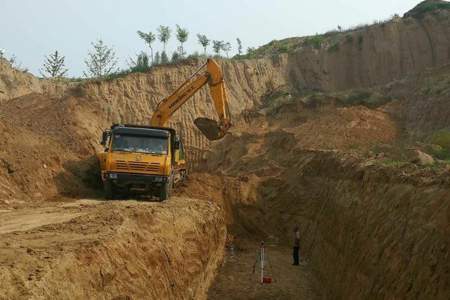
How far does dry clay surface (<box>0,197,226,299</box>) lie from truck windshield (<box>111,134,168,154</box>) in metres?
2.51

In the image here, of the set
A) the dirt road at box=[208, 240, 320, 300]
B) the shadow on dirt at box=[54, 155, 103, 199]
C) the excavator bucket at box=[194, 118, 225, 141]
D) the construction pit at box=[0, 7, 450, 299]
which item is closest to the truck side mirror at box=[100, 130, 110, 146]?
the construction pit at box=[0, 7, 450, 299]

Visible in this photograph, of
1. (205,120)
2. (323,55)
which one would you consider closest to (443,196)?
(205,120)

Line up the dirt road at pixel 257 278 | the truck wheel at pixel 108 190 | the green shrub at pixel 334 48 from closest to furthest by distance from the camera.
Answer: the dirt road at pixel 257 278
the truck wheel at pixel 108 190
the green shrub at pixel 334 48

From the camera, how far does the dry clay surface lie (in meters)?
7.00

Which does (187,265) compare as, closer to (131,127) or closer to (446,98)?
(131,127)

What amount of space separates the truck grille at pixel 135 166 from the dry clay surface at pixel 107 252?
1777 millimetres

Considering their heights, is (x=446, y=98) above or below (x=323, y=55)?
below

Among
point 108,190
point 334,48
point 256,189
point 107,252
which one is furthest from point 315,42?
point 107,252

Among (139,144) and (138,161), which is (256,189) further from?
(138,161)

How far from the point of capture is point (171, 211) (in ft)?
43.3

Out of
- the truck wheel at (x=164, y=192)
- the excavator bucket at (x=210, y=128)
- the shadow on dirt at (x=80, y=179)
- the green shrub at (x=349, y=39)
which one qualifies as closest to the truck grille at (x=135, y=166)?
the truck wheel at (x=164, y=192)

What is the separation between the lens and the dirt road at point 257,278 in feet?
45.5

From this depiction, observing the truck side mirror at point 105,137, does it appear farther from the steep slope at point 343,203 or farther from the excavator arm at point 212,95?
the steep slope at point 343,203

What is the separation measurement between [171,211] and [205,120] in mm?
9675
